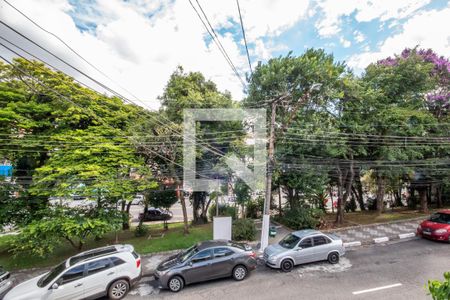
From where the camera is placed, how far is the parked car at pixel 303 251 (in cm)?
869

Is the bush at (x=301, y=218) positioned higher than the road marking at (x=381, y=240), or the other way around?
the bush at (x=301, y=218)

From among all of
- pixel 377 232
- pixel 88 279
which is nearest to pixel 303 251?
pixel 377 232

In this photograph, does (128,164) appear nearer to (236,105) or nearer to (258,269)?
(236,105)

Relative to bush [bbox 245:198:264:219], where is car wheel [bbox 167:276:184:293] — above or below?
below

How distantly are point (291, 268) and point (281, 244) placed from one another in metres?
1.02

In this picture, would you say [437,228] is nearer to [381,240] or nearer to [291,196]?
[381,240]

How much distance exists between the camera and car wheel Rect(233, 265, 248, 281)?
8.09 m

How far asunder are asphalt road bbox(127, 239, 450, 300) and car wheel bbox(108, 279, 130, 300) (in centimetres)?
31

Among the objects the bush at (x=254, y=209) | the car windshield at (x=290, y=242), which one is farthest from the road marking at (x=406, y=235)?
the bush at (x=254, y=209)

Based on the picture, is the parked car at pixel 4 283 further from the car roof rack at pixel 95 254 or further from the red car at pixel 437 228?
the red car at pixel 437 228

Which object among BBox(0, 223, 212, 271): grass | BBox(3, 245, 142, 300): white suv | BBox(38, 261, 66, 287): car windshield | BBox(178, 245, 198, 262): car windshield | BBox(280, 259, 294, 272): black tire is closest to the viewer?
BBox(3, 245, 142, 300): white suv

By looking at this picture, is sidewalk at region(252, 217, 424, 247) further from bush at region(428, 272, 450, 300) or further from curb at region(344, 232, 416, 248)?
bush at region(428, 272, 450, 300)

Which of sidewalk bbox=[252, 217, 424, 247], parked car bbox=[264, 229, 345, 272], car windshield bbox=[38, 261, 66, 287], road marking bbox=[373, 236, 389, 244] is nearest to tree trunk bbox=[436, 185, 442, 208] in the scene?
sidewalk bbox=[252, 217, 424, 247]

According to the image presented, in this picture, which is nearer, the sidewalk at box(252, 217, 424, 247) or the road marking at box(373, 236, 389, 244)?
the road marking at box(373, 236, 389, 244)
